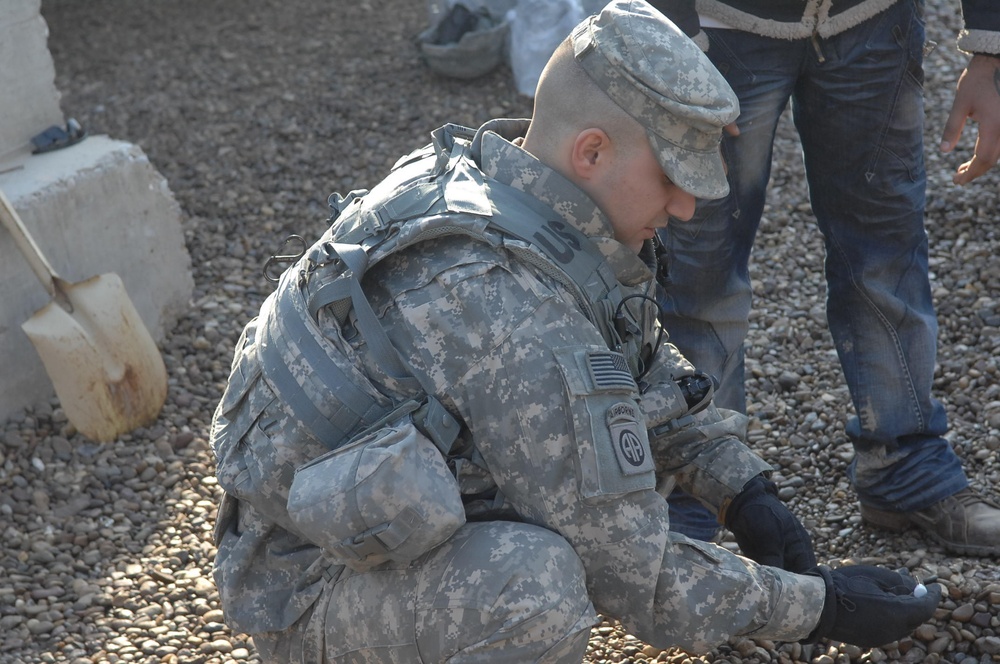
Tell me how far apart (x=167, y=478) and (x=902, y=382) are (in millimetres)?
2282

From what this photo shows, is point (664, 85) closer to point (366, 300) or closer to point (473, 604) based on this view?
point (366, 300)

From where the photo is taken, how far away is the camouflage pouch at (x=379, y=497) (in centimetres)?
197

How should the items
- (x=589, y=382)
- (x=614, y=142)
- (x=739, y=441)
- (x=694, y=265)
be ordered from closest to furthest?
(x=589, y=382) → (x=614, y=142) → (x=739, y=441) → (x=694, y=265)

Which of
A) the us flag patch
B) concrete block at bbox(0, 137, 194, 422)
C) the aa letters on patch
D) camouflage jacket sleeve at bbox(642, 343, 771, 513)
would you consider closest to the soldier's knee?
the aa letters on patch

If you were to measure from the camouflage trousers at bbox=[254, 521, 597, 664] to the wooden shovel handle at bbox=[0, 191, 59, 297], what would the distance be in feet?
6.93

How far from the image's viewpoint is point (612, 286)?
7.16ft

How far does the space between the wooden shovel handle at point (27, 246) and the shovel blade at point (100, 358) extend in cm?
8

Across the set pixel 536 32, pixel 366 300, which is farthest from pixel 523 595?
pixel 536 32

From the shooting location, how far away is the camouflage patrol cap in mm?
2090

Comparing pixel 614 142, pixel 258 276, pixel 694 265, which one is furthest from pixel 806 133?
pixel 258 276

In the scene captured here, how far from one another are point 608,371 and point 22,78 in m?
3.09

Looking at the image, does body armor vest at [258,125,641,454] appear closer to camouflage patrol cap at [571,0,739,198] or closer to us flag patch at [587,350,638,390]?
us flag patch at [587,350,638,390]

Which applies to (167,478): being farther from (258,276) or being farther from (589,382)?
(589,382)

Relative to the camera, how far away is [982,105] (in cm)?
278
